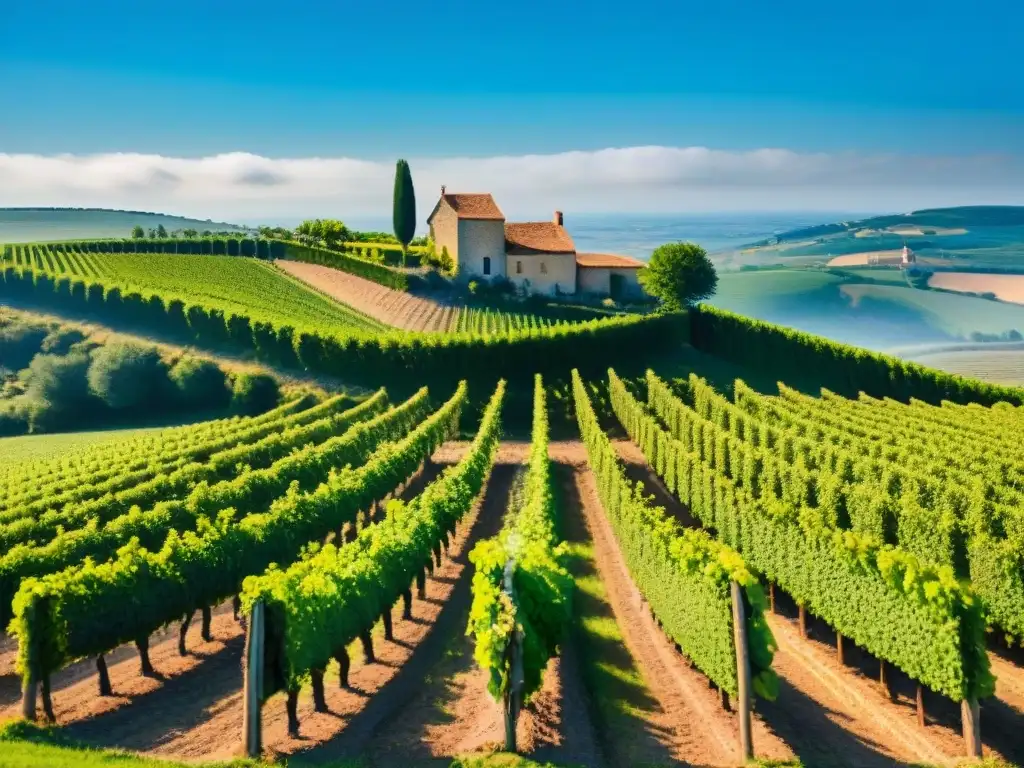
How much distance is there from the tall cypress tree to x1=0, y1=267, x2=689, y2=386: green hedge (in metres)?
27.6

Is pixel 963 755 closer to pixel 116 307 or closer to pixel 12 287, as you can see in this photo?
pixel 116 307

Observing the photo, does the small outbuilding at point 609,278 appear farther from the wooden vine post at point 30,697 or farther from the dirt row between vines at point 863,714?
the wooden vine post at point 30,697

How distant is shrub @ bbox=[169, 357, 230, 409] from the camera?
50938 mm

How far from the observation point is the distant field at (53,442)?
41594 millimetres

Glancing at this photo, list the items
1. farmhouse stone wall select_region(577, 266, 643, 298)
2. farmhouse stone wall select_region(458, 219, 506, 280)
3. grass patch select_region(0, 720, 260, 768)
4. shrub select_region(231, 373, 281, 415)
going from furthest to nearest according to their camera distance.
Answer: farmhouse stone wall select_region(577, 266, 643, 298), farmhouse stone wall select_region(458, 219, 506, 280), shrub select_region(231, 373, 281, 415), grass patch select_region(0, 720, 260, 768)

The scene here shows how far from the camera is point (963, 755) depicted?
518 inches

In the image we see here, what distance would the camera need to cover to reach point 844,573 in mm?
16328

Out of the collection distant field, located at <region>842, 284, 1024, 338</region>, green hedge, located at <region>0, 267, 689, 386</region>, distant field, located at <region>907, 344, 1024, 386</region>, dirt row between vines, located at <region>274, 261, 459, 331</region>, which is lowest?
distant field, located at <region>907, 344, 1024, 386</region>

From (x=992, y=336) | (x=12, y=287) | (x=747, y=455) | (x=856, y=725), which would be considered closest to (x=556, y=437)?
(x=747, y=455)

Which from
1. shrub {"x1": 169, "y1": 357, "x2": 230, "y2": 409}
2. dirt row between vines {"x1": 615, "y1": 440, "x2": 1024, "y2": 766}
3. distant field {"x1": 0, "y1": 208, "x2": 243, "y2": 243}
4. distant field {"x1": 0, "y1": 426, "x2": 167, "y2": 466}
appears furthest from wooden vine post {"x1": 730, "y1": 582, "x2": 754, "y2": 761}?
distant field {"x1": 0, "y1": 208, "x2": 243, "y2": 243}

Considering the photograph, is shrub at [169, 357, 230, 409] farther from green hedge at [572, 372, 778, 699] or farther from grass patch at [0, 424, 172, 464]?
green hedge at [572, 372, 778, 699]

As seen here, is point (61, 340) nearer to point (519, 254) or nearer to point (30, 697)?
point (519, 254)

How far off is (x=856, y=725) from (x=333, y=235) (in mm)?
85904

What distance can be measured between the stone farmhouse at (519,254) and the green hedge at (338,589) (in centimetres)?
5439
